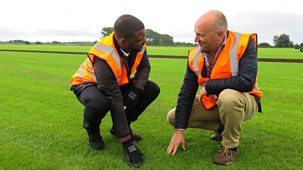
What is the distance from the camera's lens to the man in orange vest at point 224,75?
351cm

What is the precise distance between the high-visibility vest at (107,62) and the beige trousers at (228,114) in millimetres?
743

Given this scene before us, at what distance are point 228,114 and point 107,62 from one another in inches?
52.7

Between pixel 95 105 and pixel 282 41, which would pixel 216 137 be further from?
pixel 282 41

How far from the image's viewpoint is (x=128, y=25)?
3.66m

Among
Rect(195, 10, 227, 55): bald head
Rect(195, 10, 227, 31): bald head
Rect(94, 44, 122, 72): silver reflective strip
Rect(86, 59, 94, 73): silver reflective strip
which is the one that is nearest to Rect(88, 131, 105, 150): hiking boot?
Rect(86, 59, 94, 73): silver reflective strip

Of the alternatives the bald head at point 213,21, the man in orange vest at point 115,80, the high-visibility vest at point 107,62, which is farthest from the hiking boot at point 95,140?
the bald head at point 213,21

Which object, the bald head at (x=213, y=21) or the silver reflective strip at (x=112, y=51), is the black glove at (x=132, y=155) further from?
the bald head at (x=213, y=21)

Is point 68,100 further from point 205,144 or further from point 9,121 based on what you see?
point 205,144

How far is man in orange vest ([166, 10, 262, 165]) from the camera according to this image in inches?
138

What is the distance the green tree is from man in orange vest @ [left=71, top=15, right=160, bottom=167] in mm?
71392

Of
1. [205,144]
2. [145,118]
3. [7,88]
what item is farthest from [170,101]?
[7,88]

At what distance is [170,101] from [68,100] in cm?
203

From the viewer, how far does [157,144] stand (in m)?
4.24

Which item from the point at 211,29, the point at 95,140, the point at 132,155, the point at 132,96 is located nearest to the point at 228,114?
the point at 211,29
